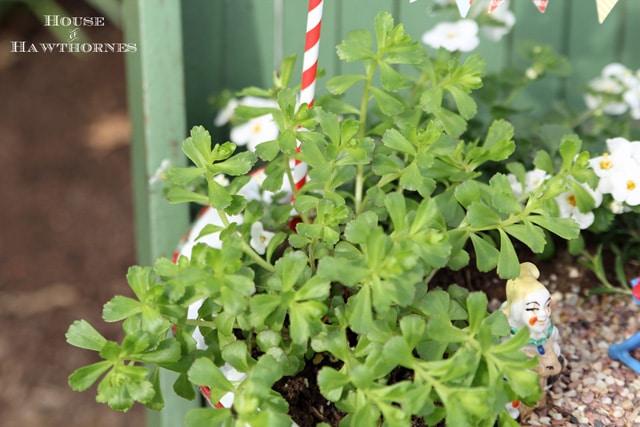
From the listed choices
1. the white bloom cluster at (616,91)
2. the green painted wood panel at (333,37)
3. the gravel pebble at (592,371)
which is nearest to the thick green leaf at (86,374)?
the gravel pebble at (592,371)

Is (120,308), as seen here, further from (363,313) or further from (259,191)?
(259,191)

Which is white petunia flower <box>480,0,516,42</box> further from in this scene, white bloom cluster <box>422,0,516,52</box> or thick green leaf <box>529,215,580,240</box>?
thick green leaf <box>529,215,580,240</box>

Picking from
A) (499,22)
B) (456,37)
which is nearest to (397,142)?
(456,37)

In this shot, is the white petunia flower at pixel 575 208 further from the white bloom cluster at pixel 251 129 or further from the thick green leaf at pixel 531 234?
the white bloom cluster at pixel 251 129

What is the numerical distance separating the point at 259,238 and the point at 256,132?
1.18ft

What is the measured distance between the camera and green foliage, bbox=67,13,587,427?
0.82 meters

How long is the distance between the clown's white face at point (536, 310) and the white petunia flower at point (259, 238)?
31cm

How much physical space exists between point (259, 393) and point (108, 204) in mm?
2275

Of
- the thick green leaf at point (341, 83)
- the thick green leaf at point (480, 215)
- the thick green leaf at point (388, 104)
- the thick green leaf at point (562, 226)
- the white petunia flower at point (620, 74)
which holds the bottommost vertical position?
the white petunia flower at point (620, 74)

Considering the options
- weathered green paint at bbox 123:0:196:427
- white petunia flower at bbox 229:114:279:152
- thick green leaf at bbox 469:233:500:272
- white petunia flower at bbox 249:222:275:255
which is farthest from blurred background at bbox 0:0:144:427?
thick green leaf at bbox 469:233:500:272

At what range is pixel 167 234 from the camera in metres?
1.40

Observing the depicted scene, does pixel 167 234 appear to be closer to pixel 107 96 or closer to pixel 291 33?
pixel 291 33

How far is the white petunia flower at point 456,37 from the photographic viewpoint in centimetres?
130

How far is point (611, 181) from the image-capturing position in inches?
44.4
